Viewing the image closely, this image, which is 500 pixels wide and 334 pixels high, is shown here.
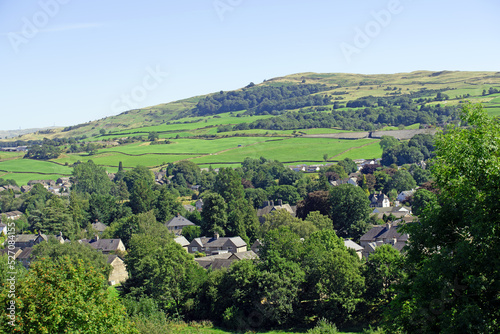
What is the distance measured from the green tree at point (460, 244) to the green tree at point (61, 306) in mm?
10189

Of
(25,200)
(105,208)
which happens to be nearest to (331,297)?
(105,208)

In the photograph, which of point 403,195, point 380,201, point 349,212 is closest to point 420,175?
point 403,195

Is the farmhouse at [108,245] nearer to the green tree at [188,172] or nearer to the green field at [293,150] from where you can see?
the green tree at [188,172]

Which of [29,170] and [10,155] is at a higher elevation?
[10,155]

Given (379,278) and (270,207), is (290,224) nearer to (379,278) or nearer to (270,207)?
(379,278)

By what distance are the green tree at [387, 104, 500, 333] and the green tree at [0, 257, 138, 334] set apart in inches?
401

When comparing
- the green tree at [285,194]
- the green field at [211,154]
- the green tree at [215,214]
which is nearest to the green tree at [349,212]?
the green tree at [215,214]

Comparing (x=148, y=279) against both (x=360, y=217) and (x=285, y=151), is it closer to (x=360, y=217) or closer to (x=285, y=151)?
(x=360, y=217)

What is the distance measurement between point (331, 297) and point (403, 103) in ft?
506

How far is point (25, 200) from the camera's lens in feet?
323

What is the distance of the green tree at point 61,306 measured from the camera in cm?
1730

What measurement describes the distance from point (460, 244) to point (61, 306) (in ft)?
43.1

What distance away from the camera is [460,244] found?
12.7 metres

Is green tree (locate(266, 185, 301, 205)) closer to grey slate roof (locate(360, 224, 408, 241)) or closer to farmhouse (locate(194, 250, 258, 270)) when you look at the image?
grey slate roof (locate(360, 224, 408, 241))
